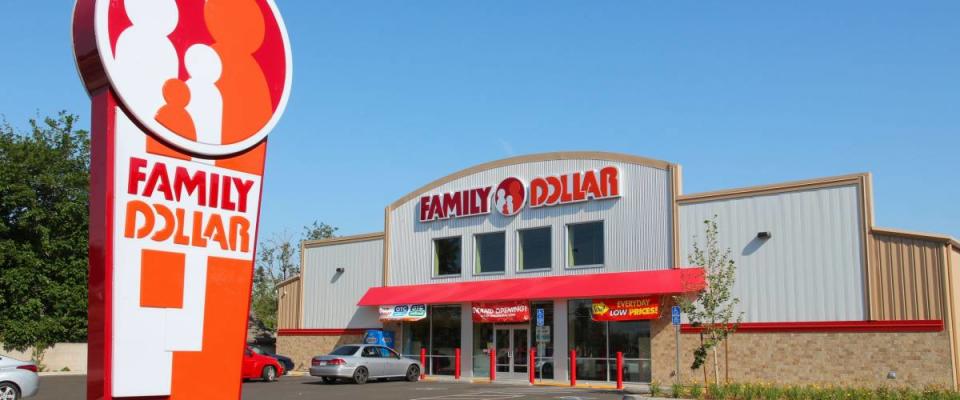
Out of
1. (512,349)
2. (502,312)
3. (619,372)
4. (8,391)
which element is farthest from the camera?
(512,349)

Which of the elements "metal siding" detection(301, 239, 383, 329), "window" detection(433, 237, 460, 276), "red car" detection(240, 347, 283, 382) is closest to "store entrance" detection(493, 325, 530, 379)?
"window" detection(433, 237, 460, 276)

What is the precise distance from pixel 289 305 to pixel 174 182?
112 ft

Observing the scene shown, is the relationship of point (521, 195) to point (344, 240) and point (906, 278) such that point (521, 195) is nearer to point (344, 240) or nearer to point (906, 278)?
point (344, 240)

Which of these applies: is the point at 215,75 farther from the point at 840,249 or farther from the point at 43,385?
the point at 43,385

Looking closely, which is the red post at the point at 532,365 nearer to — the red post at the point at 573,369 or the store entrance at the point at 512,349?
the store entrance at the point at 512,349

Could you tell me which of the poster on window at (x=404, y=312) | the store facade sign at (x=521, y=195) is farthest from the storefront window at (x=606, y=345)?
the poster on window at (x=404, y=312)

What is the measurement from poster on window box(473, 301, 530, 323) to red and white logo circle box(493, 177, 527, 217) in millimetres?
3444

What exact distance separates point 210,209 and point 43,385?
23.8 meters

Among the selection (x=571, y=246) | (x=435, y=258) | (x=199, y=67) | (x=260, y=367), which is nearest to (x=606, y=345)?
(x=571, y=246)

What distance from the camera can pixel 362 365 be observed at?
30.0 m

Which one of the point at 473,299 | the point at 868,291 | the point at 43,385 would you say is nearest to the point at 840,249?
the point at 868,291

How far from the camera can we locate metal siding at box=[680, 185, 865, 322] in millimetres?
25531

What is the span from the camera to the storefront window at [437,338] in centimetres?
3481

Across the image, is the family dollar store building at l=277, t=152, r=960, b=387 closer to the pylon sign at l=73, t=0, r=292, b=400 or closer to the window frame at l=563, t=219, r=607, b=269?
the window frame at l=563, t=219, r=607, b=269
